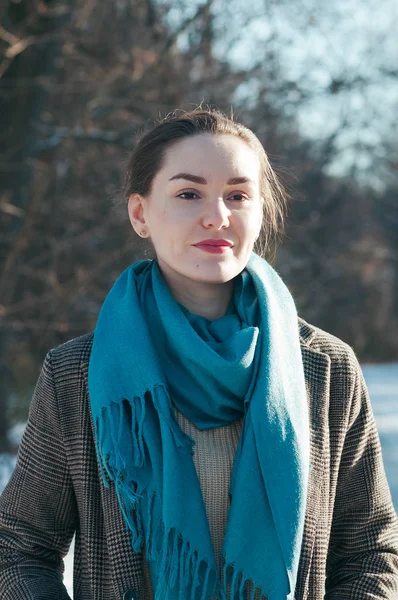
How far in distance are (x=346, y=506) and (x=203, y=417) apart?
45cm

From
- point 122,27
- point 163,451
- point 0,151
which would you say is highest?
point 122,27

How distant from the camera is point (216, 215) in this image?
7.10 feet

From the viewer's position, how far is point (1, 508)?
7.11 ft

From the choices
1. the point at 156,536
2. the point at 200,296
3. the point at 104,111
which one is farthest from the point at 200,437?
the point at 104,111

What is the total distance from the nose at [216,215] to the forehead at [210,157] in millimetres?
73

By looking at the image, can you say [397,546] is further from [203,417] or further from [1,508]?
[1,508]

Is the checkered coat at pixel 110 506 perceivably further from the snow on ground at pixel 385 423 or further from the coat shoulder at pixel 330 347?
the snow on ground at pixel 385 423

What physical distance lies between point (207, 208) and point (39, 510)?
0.85 m

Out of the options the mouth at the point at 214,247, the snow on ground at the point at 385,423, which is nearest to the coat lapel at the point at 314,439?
the mouth at the point at 214,247

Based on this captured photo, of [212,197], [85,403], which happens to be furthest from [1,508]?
[212,197]

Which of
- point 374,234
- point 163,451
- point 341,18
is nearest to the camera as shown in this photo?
point 163,451

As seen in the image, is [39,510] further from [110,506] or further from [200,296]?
[200,296]

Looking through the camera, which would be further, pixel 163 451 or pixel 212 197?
pixel 212 197

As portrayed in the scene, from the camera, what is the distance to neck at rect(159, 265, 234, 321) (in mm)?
2324
